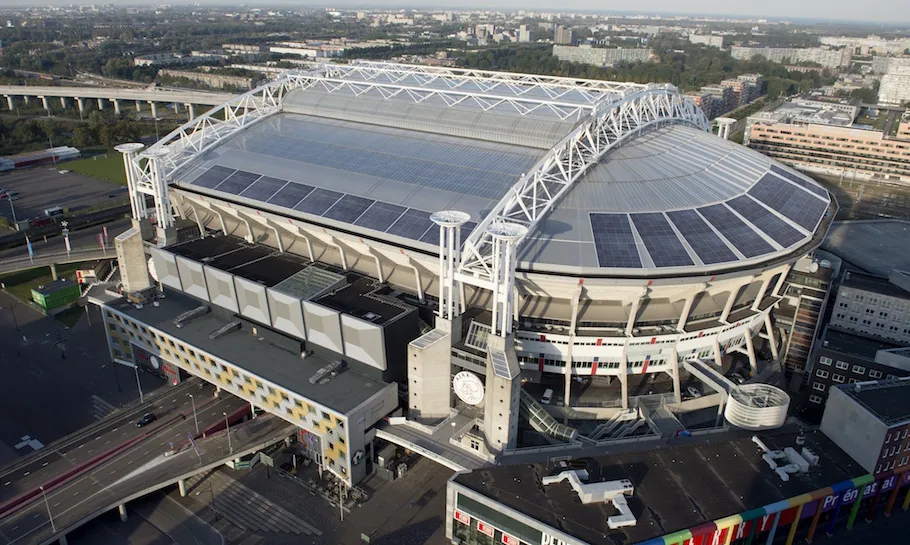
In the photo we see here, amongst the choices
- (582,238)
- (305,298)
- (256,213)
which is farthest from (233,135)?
(582,238)

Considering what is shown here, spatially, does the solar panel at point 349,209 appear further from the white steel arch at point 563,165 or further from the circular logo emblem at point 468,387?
the circular logo emblem at point 468,387

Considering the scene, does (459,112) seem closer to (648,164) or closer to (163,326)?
(648,164)

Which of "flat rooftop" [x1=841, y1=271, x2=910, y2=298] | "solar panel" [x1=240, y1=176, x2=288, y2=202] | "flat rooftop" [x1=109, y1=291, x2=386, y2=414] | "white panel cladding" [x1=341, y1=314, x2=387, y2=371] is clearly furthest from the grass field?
"flat rooftop" [x1=841, y1=271, x2=910, y2=298]

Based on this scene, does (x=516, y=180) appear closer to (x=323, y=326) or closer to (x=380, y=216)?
(x=380, y=216)

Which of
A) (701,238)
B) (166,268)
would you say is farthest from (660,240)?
(166,268)

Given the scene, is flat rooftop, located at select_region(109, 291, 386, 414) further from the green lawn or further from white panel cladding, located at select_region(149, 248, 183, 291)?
the green lawn

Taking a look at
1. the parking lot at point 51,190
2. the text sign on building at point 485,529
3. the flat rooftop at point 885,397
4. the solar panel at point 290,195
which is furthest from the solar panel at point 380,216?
the parking lot at point 51,190
